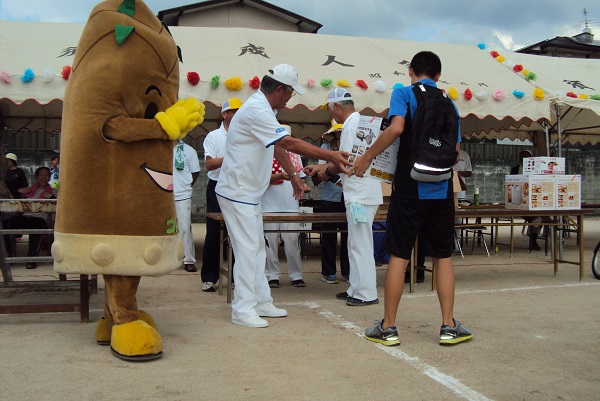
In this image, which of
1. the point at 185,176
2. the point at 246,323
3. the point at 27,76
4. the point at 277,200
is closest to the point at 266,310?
the point at 246,323

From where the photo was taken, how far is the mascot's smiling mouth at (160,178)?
3.60 metres

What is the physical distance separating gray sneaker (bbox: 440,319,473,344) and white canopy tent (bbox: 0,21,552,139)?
423 cm

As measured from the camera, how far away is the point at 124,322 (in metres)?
3.58

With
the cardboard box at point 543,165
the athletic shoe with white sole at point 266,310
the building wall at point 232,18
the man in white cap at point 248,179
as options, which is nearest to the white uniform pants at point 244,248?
the man in white cap at point 248,179

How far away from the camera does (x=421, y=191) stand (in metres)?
3.91

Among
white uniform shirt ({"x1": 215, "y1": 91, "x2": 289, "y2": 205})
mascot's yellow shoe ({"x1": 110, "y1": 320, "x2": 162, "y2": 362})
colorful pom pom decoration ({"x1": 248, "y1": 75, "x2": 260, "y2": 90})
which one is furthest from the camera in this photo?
colorful pom pom decoration ({"x1": 248, "y1": 75, "x2": 260, "y2": 90})

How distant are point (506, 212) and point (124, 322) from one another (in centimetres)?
440

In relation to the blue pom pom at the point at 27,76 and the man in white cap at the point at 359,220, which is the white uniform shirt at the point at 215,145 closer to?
the man in white cap at the point at 359,220

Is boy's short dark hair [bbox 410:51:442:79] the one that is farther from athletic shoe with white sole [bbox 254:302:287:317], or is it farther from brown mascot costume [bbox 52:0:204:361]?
athletic shoe with white sole [bbox 254:302:287:317]

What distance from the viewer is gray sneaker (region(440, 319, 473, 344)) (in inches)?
154

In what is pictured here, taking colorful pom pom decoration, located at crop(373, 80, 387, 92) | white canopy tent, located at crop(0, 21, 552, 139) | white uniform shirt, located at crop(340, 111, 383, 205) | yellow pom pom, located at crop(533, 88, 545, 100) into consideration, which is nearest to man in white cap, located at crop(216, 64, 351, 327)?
white uniform shirt, located at crop(340, 111, 383, 205)

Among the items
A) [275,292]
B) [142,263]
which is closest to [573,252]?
[275,292]

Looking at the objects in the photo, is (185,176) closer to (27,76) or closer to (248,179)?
(27,76)

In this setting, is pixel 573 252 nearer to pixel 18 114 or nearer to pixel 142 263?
pixel 142 263
